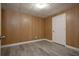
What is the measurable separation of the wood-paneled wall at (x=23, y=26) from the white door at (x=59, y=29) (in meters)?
0.40

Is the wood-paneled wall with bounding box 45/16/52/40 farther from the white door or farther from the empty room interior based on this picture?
the white door

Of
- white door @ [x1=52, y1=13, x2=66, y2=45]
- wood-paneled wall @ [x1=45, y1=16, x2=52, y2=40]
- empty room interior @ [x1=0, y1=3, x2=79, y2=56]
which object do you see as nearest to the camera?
empty room interior @ [x1=0, y1=3, x2=79, y2=56]

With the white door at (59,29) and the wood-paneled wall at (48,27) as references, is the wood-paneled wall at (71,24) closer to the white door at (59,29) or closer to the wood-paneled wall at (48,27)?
the white door at (59,29)

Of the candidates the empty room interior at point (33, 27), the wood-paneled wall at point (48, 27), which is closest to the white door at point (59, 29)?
the empty room interior at point (33, 27)

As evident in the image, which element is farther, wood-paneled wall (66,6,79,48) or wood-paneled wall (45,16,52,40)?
wood-paneled wall (66,6,79,48)

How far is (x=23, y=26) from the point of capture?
6.22 feet

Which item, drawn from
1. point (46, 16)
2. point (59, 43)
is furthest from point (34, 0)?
point (59, 43)

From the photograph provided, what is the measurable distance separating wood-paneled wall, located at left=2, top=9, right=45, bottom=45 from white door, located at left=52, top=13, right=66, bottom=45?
1.30ft

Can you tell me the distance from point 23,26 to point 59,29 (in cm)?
88

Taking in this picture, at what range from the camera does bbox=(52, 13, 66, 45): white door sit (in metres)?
2.06

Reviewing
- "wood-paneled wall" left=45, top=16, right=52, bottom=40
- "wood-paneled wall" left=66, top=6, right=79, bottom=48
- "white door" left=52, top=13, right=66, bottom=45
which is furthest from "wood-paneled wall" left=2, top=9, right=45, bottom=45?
"wood-paneled wall" left=66, top=6, right=79, bottom=48

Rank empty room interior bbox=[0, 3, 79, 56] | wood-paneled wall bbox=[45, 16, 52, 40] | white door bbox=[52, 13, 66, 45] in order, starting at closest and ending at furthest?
1. empty room interior bbox=[0, 3, 79, 56]
2. wood-paneled wall bbox=[45, 16, 52, 40]
3. white door bbox=[52, 13, 66, 45]

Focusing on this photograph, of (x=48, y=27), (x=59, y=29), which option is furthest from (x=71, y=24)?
(x=48, y=27)

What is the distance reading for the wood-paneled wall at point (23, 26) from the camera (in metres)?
1.86
